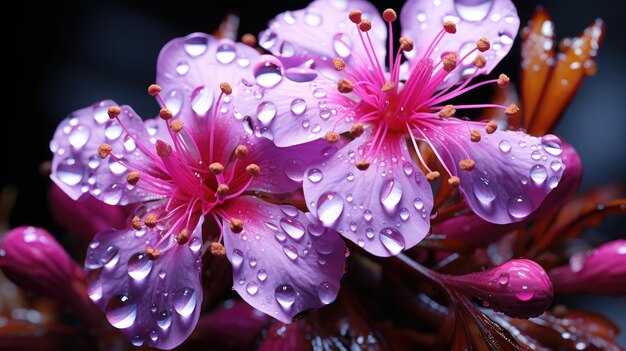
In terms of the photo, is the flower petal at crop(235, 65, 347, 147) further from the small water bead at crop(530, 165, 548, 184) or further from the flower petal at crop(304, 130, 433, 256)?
the small water bead at crop(530, 165, 548, 184)

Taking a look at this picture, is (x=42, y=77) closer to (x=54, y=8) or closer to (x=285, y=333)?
(x=54, y=8)

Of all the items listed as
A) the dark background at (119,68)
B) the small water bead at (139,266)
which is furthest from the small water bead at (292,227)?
the dark background at (119,68)

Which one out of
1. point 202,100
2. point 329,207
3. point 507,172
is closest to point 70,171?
point 202,100

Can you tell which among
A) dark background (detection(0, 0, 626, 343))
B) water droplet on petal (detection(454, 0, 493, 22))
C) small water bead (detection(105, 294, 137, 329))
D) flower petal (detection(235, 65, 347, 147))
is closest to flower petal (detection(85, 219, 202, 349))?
small water bead (detection(105, 294, 137, 329))

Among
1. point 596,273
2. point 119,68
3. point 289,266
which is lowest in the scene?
point 119,68

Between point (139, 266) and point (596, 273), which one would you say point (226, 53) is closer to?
point (139, 266)

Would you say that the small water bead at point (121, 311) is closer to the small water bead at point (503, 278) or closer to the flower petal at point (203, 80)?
the flower petal at point (203, 80)

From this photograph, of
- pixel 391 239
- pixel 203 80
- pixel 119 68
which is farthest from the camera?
pixel 119 68
